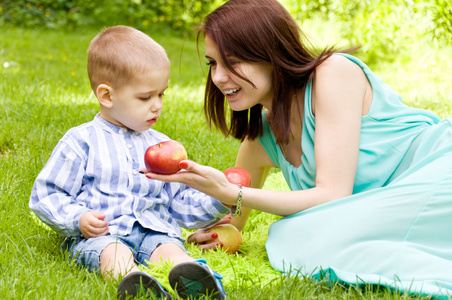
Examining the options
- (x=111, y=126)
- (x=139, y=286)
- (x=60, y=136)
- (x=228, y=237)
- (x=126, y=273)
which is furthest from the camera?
(x=60, y=136)

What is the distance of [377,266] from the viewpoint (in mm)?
2139

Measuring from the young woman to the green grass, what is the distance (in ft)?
→ 0.49

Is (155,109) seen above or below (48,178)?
above

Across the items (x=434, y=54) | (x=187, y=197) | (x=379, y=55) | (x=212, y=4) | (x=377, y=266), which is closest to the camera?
(x=377, y=266)

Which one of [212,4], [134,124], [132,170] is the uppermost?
[134,124]

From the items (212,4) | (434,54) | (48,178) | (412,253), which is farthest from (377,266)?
(212,4)

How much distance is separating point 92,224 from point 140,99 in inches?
24.0

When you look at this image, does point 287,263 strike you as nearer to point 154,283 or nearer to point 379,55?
point 154,283

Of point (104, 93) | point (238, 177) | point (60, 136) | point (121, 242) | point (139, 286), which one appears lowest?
point (60, 136)

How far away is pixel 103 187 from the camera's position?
2.47m

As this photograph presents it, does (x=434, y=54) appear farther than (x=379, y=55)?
No

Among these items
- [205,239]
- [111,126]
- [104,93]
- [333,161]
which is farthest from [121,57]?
[333,161]

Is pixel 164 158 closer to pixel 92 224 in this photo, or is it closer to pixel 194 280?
pixel 92 224

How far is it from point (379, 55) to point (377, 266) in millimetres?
6972
